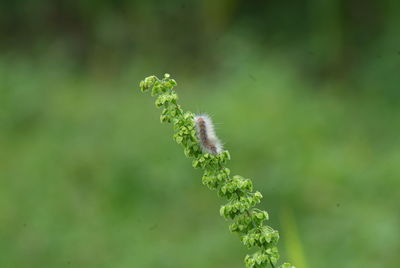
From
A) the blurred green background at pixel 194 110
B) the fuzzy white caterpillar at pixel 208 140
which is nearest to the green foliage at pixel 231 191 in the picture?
the fuzzy white caterpillar at pixel 208 140

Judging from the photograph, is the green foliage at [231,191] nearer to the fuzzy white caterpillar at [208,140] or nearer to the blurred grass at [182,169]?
the fuzzy white caterpillar at [208,140]

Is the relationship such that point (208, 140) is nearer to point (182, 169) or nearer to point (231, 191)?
point (231, 191)

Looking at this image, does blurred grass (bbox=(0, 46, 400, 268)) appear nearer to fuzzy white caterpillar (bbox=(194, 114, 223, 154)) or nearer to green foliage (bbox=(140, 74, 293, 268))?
fuzzy white caterpillar (bbox=(194, 114, 223, 154))

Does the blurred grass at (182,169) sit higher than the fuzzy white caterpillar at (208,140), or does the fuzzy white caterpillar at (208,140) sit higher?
the blurred grass at (182,169)

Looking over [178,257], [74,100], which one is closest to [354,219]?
[178,257]

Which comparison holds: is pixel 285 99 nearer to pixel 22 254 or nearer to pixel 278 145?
pixel 278 145

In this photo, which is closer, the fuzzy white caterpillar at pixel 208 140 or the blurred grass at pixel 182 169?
the fuzzy white caterpillar at pixel 208 140

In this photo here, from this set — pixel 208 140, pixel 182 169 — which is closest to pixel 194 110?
pixel 182 169
